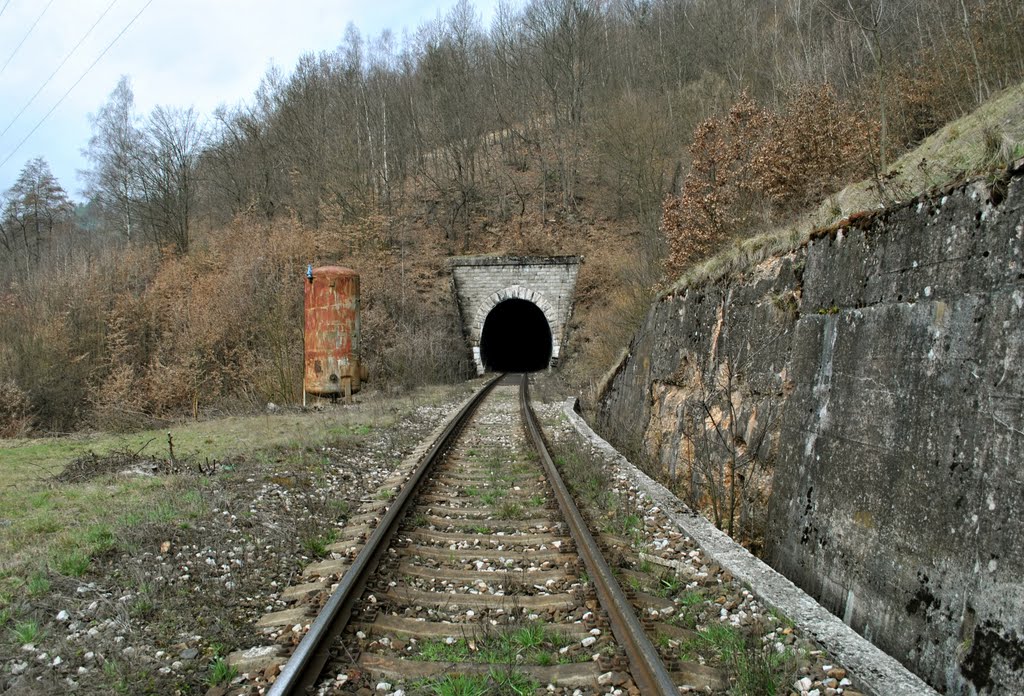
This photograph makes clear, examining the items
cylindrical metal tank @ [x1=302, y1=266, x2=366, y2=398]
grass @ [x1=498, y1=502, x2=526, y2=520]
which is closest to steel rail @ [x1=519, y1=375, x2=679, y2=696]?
grass @ [x1=498, y1=502, x2=526, y2=520]

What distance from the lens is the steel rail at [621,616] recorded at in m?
2.96

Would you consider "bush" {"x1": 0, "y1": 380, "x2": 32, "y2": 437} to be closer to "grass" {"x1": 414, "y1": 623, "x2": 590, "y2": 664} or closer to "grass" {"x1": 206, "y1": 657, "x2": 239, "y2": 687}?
"grass" {"x1": 206, "y1": 657, "x2": 239, "y2": 687}

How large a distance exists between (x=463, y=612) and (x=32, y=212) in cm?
4087

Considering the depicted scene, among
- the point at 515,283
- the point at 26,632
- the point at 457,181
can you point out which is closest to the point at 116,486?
the point at 26,632

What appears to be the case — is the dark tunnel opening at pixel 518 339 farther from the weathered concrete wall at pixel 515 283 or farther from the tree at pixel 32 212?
the tree at pixel 32 212

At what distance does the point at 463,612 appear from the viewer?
399 cm

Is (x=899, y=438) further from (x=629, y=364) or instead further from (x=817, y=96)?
(x=817, y=96)

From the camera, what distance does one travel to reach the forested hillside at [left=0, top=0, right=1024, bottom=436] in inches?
473

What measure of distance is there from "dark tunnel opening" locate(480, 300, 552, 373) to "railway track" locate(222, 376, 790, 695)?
25871 millimetres

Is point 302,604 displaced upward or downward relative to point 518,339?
downward

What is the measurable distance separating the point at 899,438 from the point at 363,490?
5.21 m

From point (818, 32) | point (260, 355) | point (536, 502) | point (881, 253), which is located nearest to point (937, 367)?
point (881, 253)

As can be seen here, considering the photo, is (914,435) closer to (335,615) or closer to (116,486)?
(335,615)

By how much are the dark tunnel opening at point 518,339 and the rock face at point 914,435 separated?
26.7 m
